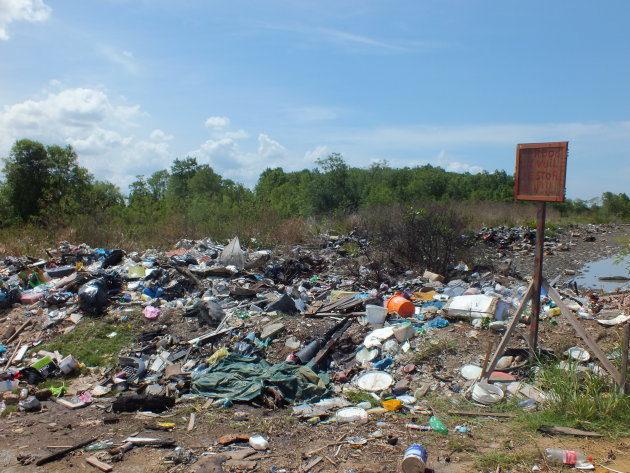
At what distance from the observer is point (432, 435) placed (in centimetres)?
372

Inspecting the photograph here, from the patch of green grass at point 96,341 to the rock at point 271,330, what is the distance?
1.97 metres

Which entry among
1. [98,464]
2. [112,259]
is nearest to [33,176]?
[112,259]

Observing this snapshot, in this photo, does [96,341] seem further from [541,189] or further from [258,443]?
[541,189]

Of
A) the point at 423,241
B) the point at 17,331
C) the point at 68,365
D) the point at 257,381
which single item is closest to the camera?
the point at 257,381

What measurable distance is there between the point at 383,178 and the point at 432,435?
33.6 metres

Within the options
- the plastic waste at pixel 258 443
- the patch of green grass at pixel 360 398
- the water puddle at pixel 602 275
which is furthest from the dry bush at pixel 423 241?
the plastic waste at pixel 258 443

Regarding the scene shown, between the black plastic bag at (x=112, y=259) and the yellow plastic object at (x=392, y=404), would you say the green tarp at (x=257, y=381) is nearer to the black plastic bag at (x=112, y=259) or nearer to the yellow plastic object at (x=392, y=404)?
the yellow plastic object at (x=392, y=404)

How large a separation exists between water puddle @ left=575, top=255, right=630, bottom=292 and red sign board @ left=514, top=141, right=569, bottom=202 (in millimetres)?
8455

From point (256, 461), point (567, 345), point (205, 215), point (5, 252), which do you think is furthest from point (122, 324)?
point (205, 215)

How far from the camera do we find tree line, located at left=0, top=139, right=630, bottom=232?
16.3 metres

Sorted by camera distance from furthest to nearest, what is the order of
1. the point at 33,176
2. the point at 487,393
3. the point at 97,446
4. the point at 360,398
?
the point at 33,176, the point at 360,398, the point at 487,393, the point at 97,446

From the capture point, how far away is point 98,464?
3.50 meters

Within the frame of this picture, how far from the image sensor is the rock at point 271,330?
255 inches

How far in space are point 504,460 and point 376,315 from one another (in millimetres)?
3326
